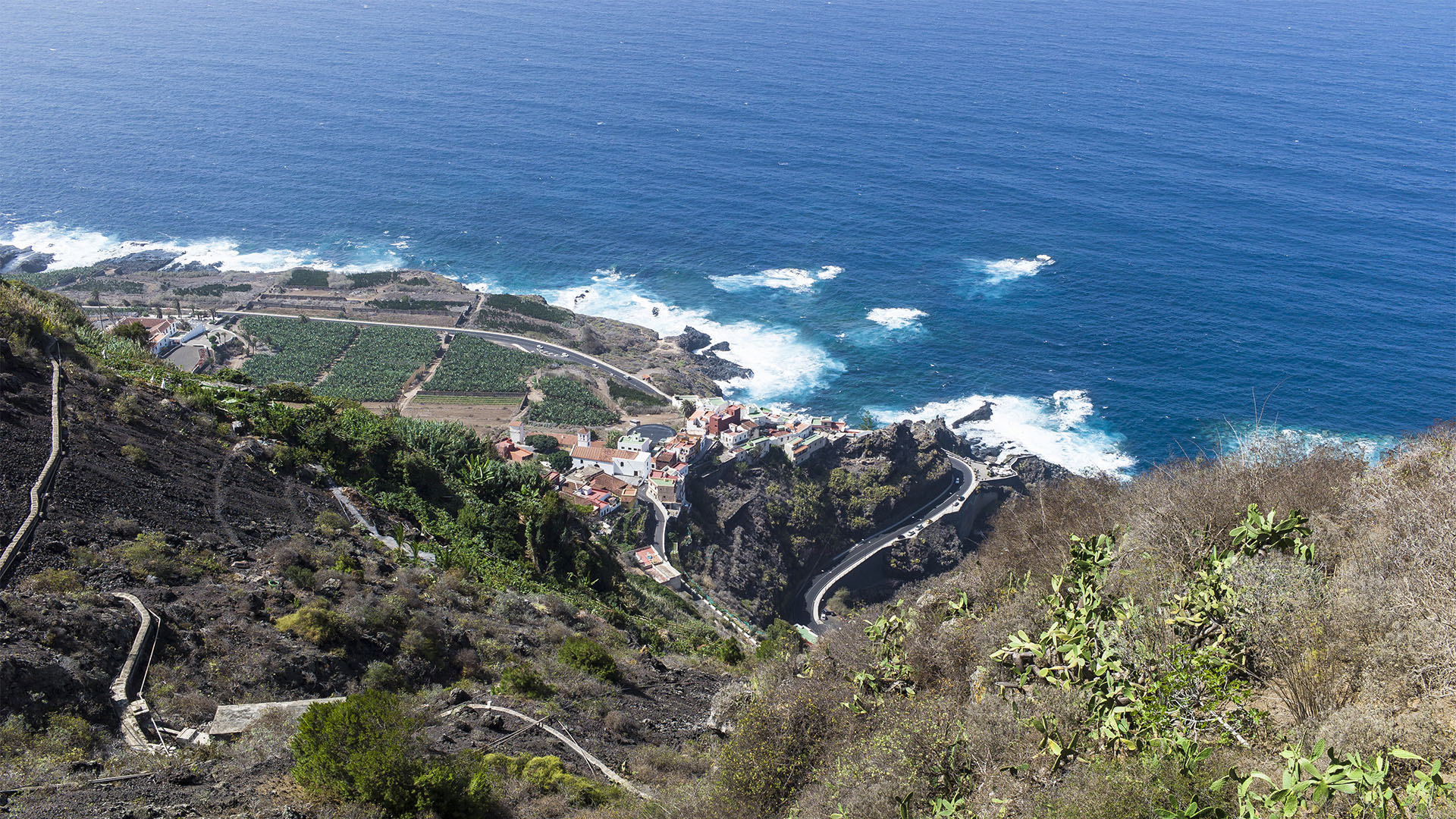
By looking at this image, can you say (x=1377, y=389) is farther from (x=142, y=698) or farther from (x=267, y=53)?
(x=267, y=53)

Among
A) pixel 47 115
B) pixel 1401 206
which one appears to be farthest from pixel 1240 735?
pixel 47 115

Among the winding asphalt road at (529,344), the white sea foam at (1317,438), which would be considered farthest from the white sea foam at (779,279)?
the white sea foam at (1317,438)

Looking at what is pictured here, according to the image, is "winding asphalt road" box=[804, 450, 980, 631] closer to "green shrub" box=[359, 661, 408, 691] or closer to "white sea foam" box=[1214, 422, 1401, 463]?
"white sea foam" box=[1214, 422, 1401, 463]

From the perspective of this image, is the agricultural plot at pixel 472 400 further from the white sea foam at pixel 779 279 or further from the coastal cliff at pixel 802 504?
the white sea foam at pixel 779 279

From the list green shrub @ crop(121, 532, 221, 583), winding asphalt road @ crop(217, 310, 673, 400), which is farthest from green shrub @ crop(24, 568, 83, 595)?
winding asphalt road @ crop(217, 310, 673, 400)

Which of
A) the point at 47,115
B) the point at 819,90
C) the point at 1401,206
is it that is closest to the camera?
the point at 1401,206
